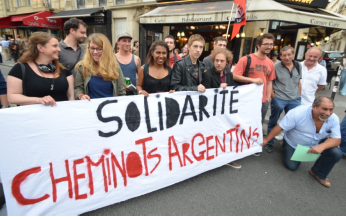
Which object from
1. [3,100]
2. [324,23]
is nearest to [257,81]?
[3,100]

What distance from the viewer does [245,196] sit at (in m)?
2.24

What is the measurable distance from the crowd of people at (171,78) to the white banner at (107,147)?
18 cm

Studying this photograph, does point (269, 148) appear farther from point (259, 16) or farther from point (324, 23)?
point (324, 23)

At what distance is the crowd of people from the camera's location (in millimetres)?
1894

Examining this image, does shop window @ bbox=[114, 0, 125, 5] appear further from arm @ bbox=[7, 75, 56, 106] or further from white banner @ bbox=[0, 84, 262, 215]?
arm @ bbox=[7, 75, 56, 106]

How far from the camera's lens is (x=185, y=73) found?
2549mm

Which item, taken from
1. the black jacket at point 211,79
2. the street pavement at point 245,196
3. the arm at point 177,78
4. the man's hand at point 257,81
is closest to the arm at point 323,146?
the street pavement at point 245,196

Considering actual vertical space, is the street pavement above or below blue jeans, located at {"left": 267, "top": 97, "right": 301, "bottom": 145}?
below

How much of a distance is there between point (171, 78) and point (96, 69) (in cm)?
92

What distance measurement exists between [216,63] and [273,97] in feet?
4.81

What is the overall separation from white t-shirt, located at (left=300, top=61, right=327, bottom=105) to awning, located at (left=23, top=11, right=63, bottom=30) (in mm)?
15166

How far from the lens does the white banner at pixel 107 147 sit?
5.42 ft

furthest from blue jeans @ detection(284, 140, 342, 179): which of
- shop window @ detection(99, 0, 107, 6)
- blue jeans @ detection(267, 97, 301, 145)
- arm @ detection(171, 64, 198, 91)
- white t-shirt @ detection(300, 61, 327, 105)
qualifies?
shop window @ detection(99, 0, 107, 6)

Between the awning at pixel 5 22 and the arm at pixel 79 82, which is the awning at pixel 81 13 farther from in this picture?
the arm at pixel 79 82
